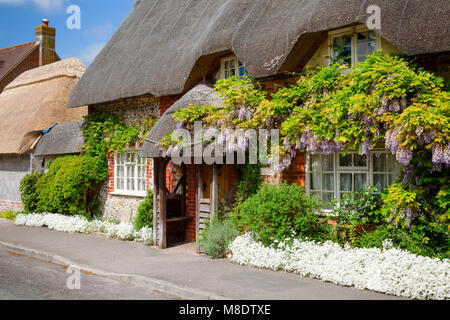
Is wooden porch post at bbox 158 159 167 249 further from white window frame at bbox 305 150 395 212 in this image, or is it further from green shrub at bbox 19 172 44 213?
green shrub at bbox 19 172 44 213

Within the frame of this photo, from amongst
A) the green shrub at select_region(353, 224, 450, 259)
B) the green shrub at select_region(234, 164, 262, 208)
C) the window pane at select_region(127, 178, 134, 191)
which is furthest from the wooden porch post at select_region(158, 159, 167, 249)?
the green shrub at select_region(353, 224, 450, 259)

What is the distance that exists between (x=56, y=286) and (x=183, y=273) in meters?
2.00

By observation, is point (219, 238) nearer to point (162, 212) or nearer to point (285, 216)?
point (285, 216)

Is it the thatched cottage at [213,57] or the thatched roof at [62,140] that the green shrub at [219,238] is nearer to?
the thatched cottage at [213,57]

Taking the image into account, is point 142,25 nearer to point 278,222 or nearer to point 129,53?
point 129,53

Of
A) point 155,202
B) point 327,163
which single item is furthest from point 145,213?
point 327,163

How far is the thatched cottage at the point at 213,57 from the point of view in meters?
6.97

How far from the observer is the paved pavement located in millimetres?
6191

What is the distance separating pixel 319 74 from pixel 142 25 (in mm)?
8179

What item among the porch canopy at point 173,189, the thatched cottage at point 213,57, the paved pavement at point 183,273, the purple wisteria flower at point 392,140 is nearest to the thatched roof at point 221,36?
the thatched cottage at point 213,57

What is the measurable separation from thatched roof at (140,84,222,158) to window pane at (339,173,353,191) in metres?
3.08

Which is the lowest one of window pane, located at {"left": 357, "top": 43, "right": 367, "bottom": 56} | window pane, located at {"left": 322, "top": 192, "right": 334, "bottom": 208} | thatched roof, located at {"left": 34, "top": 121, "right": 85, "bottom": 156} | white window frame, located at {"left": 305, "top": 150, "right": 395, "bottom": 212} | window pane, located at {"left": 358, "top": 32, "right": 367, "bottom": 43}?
window pane, located at {"left": 322, "top": 192, "right": 334, "bottom": 208}
